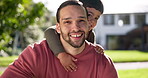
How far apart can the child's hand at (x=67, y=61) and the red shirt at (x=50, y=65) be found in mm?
23

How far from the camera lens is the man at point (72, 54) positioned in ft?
5.76

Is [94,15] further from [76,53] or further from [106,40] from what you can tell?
[106,40]

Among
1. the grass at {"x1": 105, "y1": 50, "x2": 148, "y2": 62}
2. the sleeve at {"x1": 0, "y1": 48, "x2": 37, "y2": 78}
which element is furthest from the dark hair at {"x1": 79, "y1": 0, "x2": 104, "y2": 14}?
the grass at {"x1": 105, "y1": 50, "x2": 148, "y2": 62}

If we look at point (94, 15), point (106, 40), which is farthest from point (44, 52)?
point (106, 40)

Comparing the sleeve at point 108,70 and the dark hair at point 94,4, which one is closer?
the sleeve at point 108,70

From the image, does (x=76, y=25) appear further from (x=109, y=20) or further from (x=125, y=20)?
(x=125, y=20)

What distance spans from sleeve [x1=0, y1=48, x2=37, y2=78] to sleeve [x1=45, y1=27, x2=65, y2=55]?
17 cm

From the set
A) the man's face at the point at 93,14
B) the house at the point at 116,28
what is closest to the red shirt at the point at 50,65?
the man's face at the point at 93,14

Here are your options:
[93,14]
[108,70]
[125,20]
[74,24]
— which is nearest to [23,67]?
[74,24]

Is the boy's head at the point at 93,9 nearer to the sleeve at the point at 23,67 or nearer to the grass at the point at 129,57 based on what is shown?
the sleeve at the point at 23,67

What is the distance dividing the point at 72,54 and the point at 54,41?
20 cm

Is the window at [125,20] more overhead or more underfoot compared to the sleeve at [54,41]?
more underfoot

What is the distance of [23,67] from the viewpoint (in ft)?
5.77

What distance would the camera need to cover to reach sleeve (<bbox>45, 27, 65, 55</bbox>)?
1.92 m
